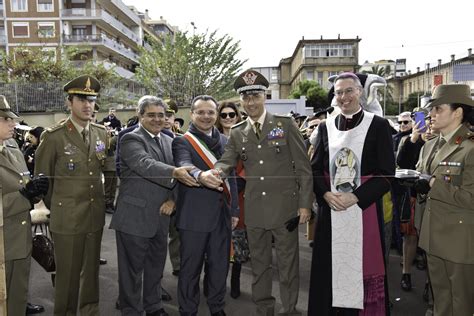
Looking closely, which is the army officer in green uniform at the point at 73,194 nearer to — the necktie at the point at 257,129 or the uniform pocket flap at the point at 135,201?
the uniform pocket flap at the point at 135,201

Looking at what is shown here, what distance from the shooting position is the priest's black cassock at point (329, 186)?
3164 millimetres

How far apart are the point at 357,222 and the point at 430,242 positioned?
530 millimetres

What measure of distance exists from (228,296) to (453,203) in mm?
2489

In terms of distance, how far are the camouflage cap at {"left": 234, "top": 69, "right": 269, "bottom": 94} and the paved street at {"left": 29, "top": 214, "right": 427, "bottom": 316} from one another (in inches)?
83.2

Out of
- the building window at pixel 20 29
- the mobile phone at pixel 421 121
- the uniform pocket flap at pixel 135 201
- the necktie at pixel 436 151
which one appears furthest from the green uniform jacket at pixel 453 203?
the building window at pixel 20 29

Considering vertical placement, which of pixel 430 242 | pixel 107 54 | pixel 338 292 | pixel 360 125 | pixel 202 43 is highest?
pixel 107 54

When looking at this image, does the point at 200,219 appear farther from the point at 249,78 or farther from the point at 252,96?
the point at 249,78

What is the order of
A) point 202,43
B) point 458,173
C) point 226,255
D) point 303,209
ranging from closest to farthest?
point 458,173 → point 303,209 → point 226,255 → point 202,43

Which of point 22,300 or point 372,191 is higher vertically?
point 372,191

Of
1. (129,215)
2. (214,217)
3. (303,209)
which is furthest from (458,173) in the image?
(129,215)

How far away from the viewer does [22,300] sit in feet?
10.2

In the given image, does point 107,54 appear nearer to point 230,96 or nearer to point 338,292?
point 230,96

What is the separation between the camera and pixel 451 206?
298cm

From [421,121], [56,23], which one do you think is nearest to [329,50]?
[56,23]
